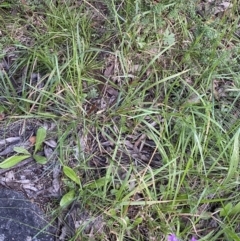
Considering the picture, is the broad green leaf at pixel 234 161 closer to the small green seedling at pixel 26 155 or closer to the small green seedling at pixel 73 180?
the small green seedling at pixel 73 180

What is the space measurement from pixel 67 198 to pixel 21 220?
209 millimetres

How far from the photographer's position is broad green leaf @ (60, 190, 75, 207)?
2.21 m

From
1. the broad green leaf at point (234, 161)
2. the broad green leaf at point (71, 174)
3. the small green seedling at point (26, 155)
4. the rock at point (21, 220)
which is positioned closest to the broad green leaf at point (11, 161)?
the small green seedling at point (26, 155)

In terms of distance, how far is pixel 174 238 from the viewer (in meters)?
2.01

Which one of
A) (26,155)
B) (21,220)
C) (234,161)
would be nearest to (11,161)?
(26,155)

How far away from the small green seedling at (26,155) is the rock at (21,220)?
115 millimetres

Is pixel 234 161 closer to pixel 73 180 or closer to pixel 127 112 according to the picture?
pixel 127 112

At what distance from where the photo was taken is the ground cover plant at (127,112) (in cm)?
221

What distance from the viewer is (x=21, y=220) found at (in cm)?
218

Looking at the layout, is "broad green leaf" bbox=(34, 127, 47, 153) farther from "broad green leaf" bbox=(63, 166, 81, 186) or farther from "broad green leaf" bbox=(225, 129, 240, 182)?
"broad green leaf" bbox=(225, 129, 240, 182)

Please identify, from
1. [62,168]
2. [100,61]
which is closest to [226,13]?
[100,61]

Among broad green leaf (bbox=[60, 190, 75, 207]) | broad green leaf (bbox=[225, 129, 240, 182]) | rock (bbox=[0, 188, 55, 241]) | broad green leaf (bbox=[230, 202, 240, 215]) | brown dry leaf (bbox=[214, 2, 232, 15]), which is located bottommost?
rock (bbox=[0, 188, 55, 241])

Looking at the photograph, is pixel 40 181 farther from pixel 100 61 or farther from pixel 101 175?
pixel 100 61

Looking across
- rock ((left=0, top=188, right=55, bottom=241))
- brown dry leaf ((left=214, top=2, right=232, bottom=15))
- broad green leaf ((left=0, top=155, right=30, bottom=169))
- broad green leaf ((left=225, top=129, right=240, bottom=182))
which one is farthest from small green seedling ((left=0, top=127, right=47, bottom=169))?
brown dry leaf ((left=214, top=2, right=232, bottom=15))
